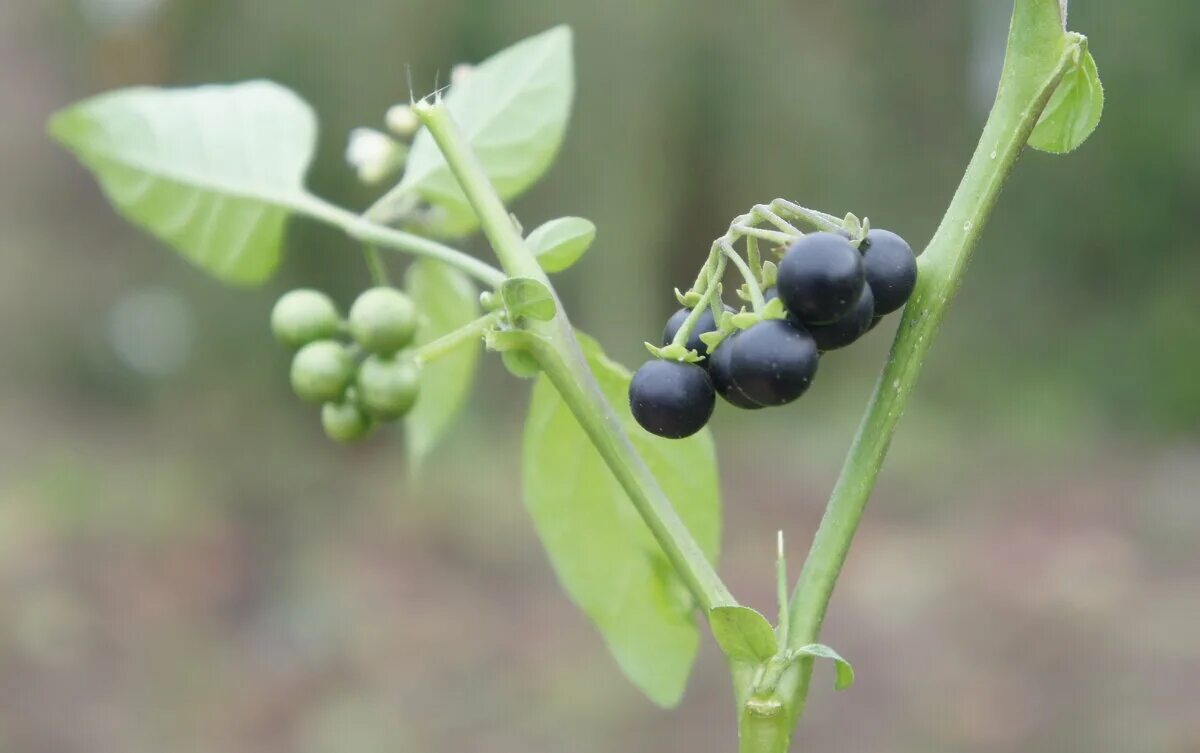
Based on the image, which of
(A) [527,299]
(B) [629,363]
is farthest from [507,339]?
(B) [629,363]

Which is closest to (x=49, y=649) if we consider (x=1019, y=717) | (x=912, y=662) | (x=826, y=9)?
(x=912, y=662)

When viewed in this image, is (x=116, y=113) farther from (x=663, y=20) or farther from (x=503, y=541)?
(x=663, y=20)

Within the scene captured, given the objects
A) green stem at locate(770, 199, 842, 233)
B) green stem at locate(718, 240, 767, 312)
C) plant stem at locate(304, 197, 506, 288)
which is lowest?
plant stem at locate(304, 197, 506, 288)

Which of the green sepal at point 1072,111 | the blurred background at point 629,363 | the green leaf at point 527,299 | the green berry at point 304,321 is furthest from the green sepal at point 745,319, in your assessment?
the blurred background at point 629,363

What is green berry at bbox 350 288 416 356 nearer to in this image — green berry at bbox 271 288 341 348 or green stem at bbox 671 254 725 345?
green berry at bbox 271 288 341 348

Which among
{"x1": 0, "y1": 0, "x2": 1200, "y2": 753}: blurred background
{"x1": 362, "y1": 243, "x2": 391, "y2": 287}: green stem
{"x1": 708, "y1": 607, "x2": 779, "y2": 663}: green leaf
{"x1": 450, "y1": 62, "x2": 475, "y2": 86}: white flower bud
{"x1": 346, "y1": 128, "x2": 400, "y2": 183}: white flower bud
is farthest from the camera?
Result: {"x1": 0, "y1": 0, "x2": 1200, "y2": 753}: blurred background

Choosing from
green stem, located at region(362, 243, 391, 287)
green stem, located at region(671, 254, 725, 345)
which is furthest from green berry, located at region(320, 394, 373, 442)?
green stem, located at region(671, 254, 725, 345)

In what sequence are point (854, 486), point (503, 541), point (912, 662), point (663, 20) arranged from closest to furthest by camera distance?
point (854, 486), point (912, 662), point (503, 541), point (663, 20)
